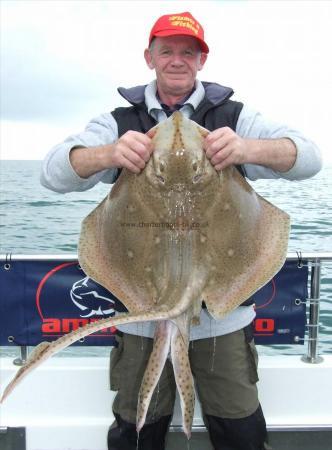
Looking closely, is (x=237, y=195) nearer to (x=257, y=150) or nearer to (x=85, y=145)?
(x=257, y=150)

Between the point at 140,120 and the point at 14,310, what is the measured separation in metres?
1.79

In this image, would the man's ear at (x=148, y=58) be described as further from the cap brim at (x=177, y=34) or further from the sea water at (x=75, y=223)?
the sea water at (x=75, y=223)

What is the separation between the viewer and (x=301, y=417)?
11.9 feet

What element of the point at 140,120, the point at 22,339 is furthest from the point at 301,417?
the point at 140,120

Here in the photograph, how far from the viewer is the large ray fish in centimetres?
212

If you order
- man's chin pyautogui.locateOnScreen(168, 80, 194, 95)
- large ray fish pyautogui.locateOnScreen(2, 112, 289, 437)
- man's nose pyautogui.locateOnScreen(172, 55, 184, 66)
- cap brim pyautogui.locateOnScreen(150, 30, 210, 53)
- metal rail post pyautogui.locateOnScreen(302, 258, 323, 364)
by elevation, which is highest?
cap brim pyautogui.locateOnScreen(150, 30, 210, 53)

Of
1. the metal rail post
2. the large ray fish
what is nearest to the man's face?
the large ray fish

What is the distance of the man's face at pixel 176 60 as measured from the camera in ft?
9.19

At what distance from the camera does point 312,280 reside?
3793 millimetres

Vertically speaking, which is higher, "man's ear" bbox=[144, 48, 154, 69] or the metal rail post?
"man's ear" bbox=[144, 48, 154, 69]

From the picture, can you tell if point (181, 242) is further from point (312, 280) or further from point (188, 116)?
point (312, 280)

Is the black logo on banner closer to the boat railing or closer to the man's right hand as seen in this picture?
the boat railing

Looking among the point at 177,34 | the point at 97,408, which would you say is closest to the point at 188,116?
the point at 177,34

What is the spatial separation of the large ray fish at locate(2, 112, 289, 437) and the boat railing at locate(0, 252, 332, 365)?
4.55 ft
